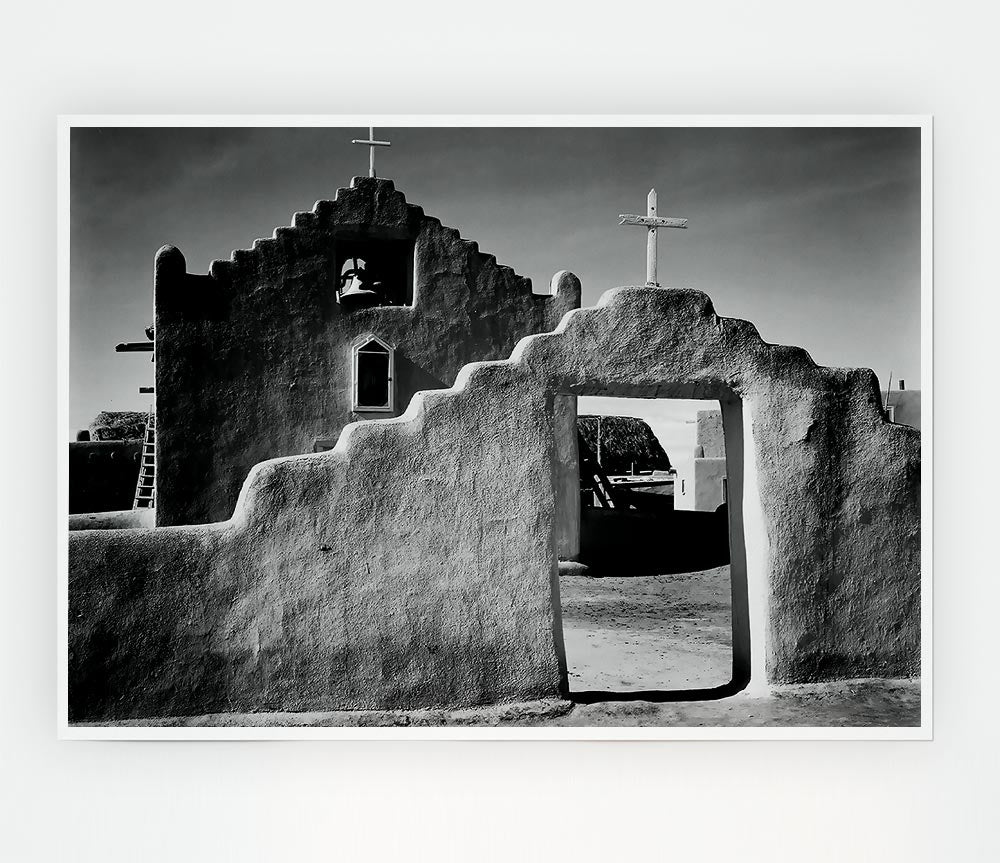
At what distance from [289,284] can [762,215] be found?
3881mm

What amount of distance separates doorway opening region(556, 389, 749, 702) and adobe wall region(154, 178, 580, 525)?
1646mm

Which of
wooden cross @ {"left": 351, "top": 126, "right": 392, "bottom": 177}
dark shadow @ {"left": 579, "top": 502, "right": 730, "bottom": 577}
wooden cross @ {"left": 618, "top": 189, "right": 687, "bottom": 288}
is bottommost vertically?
→ dark shadow @ {"left": 579, "top": 502, "right": 730, "bottom": 577}

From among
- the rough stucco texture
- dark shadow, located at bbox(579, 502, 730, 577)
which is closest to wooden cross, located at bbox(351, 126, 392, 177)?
the rough stucco texture

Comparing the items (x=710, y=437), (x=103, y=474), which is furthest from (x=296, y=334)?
(x=710, y=437)

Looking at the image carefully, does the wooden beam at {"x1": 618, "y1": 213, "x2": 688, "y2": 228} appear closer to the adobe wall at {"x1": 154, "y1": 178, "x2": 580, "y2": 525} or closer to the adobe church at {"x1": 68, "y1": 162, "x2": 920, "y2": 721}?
the adobe church at {"x1": 68, "y1": 162, "x2": 920, "y2": 721}

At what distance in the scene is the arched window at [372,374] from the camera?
292 inches

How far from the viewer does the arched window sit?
7410 millimetres
